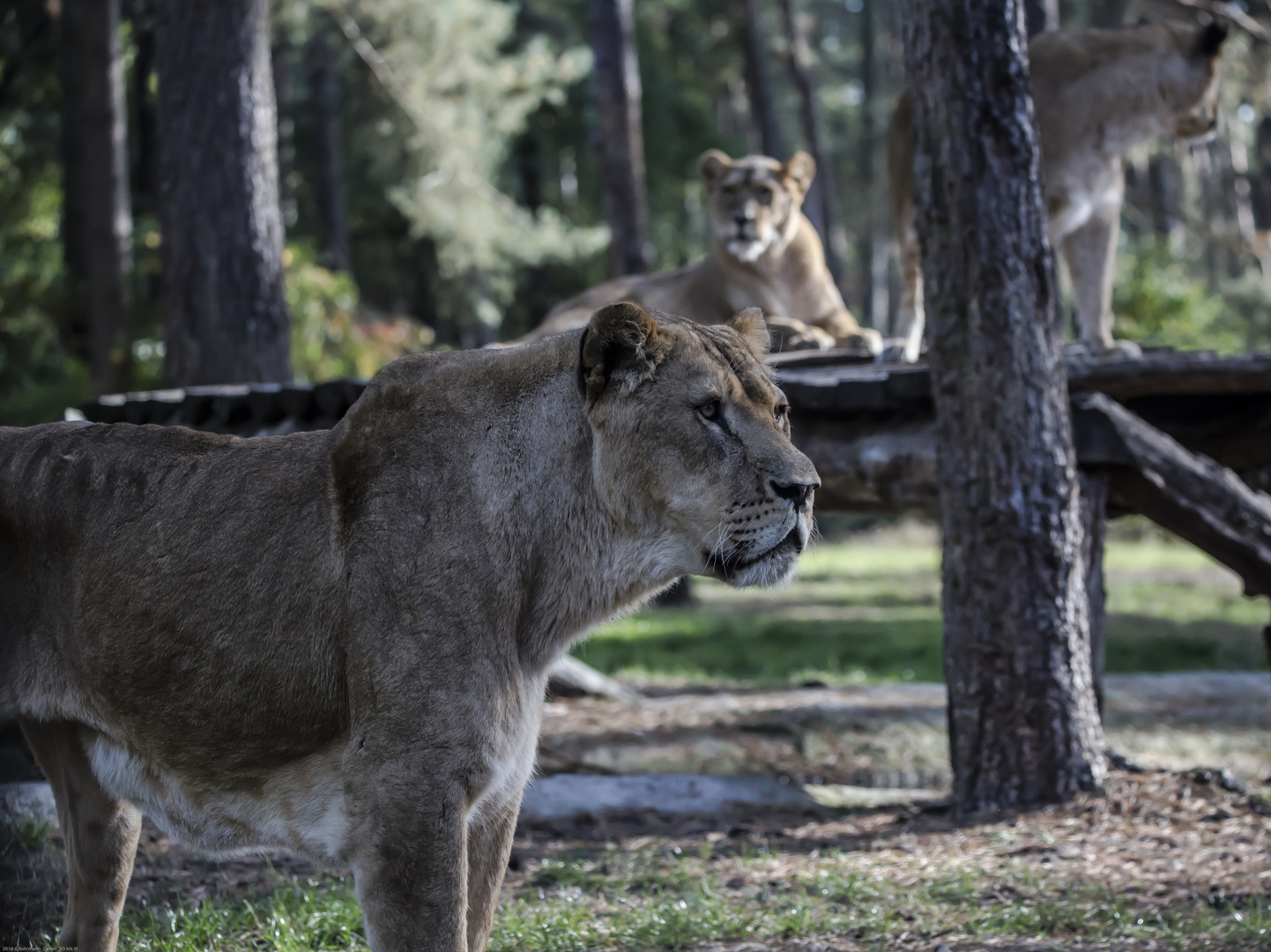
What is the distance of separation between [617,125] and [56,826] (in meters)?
12.0

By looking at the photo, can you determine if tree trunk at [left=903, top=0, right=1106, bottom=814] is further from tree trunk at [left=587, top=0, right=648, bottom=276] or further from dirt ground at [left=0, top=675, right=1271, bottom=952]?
tree trunk at [left=587, top=0, right=648, bottom=276]

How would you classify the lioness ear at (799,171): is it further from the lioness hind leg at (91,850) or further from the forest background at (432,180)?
the lioness hind leg at (91,850)

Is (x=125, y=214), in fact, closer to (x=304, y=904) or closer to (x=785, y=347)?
(x=785, y=347)

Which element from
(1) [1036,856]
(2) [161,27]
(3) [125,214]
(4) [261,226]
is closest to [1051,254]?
(1) [1036,856]

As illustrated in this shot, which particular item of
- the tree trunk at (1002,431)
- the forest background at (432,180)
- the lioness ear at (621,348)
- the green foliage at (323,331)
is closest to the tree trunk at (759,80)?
the forest background at (432,180)

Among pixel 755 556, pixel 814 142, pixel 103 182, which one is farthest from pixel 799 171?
pixel 814 142

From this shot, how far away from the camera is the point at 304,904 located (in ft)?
14.8

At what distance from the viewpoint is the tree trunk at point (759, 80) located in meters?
24.4

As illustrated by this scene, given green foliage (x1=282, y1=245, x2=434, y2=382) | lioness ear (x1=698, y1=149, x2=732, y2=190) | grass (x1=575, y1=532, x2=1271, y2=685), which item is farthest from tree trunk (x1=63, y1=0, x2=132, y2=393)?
lioness ear (x1=698, y1=149, x2=732, y2=190)

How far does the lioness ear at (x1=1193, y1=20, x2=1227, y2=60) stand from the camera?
875cm

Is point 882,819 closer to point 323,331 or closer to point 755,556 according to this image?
point 755,556

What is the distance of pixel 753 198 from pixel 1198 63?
3.19 metres

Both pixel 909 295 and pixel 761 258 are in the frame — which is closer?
pixel 909 295

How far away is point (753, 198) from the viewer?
956 centimetres
